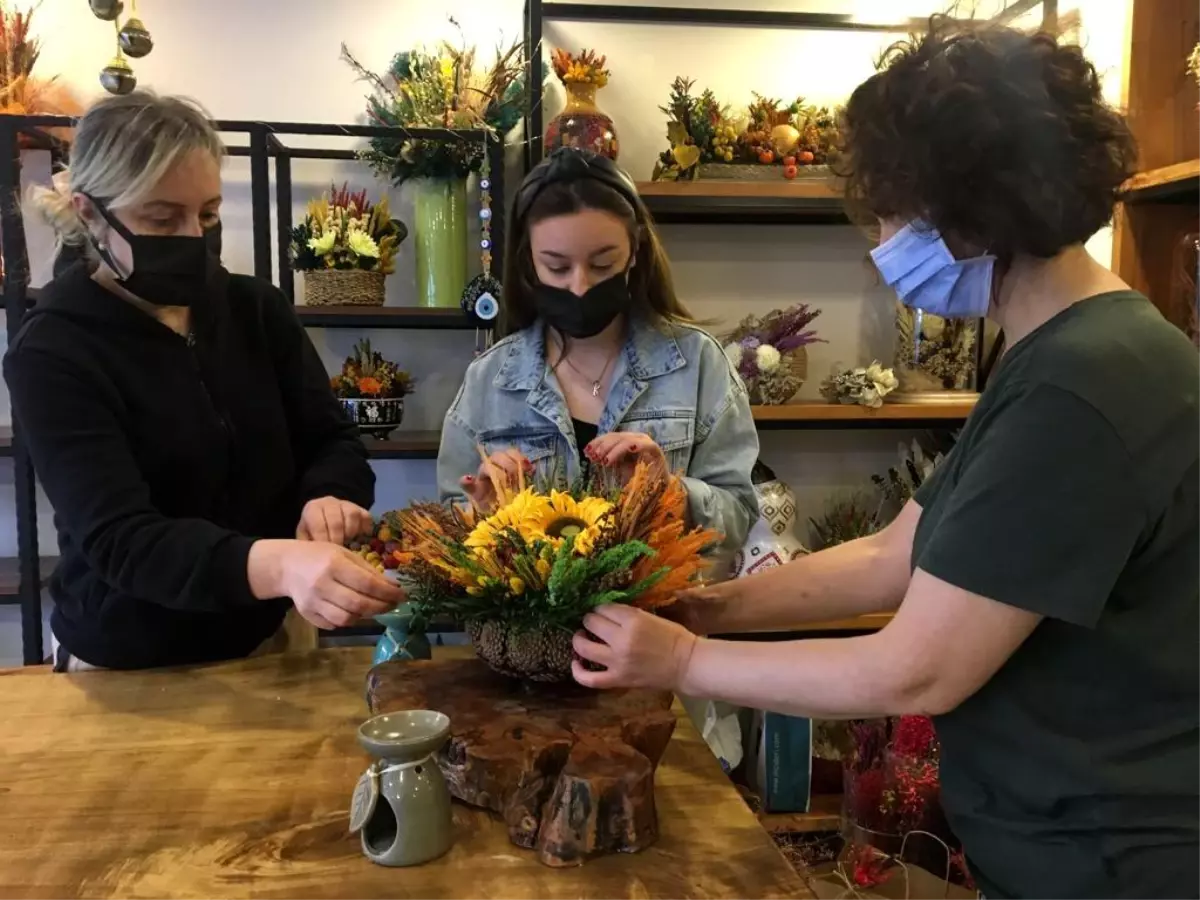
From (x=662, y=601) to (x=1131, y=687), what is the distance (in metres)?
0.49

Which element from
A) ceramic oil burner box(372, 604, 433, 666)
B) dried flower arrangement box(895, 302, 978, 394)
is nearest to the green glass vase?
dried flower arrangement box(895, 302, 978, 394)

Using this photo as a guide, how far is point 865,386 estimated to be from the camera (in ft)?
8.63

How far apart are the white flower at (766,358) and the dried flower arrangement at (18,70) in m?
1.82

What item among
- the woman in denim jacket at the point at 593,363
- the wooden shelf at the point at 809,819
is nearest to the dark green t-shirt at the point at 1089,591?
the woman in denim jacket at the point at 593,363

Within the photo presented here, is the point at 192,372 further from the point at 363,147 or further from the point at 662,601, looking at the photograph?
the point at 363,147

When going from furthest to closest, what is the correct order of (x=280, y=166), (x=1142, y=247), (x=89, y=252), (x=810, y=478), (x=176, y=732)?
(x=810, y=478)
(x=280, y=166)
(x=1142, y=247)
(x=89, y=252)
(x=176, y=732)

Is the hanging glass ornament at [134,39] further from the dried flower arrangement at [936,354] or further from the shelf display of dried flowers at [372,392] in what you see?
the dried flower arrangement at [936,354]

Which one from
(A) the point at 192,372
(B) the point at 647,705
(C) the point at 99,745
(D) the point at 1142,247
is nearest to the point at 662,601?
(B) the point at 647,705

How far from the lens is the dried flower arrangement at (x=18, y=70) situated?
2.39 meters

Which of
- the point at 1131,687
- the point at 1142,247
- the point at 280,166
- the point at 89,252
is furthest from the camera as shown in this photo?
the point at 280,166

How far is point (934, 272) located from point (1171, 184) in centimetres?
120

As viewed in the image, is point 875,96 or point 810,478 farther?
point 810,478

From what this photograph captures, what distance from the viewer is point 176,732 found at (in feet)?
4.23

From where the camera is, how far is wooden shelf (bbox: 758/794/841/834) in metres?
2.40
